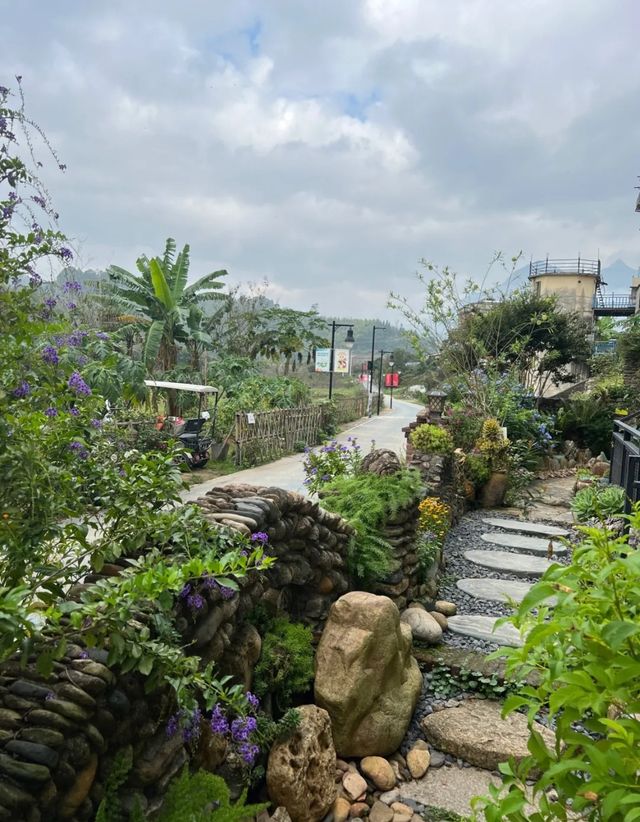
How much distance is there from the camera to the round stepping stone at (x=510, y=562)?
6.26 m

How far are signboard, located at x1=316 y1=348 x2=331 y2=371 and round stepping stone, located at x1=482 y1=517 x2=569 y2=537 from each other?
44.1ft

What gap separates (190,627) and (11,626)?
1.39 metres

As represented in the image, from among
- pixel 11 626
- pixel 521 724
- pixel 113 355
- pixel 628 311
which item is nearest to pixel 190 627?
pixel 113 355

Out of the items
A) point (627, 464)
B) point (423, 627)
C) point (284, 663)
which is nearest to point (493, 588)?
point (423, 627)

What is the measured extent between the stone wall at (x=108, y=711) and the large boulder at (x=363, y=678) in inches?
18.1

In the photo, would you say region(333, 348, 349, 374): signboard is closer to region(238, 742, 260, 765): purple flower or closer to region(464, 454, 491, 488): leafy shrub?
region(464, 454, 491, 488): leafy shrub

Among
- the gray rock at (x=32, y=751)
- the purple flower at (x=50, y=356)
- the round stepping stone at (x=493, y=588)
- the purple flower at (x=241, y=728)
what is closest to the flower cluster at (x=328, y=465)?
the round stepping stone at (x=493, y=588)

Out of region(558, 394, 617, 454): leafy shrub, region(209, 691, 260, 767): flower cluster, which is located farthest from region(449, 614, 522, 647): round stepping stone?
region(558, 394, 617, 454): leafy shrub

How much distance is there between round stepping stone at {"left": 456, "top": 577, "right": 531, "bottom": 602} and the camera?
18.5 feet

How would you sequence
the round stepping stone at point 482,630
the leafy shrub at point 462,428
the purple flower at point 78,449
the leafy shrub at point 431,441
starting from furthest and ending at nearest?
the leafy shrub at point 462,428 < the leafy shrub at point 431,441 < the round stepping stone at point 482,630 < the purple flower at point 78,449

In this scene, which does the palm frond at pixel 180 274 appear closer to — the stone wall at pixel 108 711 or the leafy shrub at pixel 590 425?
the leafy shrub at pixel 590 425

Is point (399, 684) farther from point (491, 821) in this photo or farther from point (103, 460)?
point (491, 821)

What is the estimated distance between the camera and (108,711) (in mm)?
1954

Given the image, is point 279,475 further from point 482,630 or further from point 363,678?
point 363,678
